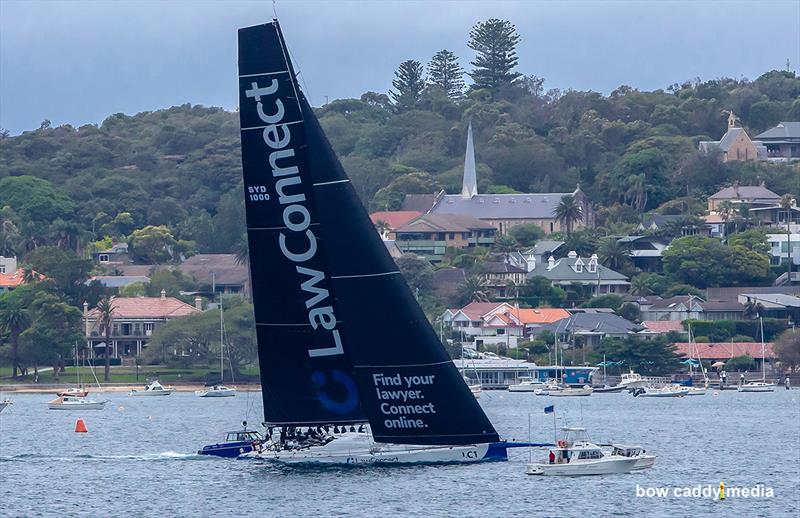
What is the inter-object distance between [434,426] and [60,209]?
447ft

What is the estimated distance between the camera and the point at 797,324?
13562 centimetres

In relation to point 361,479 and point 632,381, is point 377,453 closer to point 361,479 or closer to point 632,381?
point 361,479

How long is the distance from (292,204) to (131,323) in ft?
298

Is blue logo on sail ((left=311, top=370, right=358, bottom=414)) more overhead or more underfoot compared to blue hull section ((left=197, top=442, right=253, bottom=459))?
more overhead

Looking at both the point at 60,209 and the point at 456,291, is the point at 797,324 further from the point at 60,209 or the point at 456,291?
the point at 60,209

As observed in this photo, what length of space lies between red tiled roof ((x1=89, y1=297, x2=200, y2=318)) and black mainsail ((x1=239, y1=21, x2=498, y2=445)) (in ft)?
288

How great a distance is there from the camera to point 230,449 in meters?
47.5

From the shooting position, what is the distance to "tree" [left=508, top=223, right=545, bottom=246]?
170 metres

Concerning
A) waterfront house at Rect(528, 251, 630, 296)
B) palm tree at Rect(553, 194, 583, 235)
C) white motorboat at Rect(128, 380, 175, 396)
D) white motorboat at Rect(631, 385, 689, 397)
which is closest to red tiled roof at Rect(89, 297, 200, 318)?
white motorboat at Rect(128, 380, 175, 396)

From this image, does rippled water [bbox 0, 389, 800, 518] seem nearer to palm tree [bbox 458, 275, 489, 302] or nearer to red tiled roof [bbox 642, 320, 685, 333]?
red tiled roof [bbox 642, 320, 685, 333]

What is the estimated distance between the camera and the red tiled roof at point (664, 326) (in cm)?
13238

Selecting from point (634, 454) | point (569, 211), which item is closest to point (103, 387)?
point (569, 211)

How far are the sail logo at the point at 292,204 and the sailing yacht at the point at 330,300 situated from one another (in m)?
0.02

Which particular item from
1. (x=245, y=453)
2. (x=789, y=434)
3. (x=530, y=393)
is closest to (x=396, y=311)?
(x=245, y=453)
